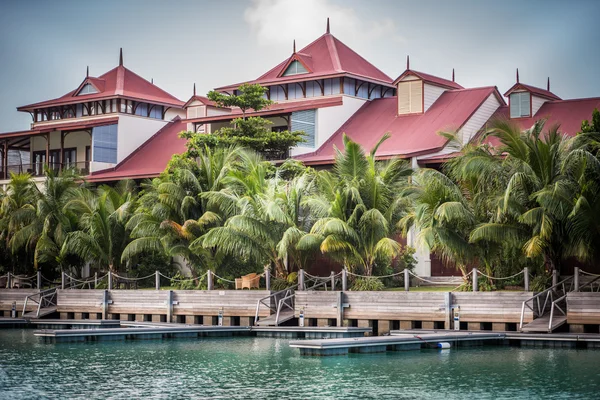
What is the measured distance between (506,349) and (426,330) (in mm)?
3077

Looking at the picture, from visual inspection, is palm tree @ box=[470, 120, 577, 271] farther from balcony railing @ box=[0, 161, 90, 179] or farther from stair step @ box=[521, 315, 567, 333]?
balcony railing @ box=[0, 161, 90, 179]

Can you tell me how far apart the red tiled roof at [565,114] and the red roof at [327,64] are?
9.04m

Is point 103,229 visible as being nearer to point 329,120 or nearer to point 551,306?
point 329,120

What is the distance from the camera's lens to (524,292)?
2672 centimetres

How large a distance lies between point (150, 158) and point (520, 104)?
1850cm

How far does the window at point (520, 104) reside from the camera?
39.4 meters

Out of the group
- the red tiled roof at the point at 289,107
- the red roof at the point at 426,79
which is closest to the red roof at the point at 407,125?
the red roof at the point at 426,79

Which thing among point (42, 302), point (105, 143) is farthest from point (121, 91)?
point (42, 302)

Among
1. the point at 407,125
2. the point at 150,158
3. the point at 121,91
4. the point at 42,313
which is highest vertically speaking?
the point at 121,91

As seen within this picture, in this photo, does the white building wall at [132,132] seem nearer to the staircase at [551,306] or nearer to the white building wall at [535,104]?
the white building wall at [535,104]

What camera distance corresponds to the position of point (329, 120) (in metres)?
42.8

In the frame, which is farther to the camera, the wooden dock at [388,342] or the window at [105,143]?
the window at [105,143]

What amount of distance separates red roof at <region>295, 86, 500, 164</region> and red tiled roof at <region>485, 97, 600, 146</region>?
1.75 m

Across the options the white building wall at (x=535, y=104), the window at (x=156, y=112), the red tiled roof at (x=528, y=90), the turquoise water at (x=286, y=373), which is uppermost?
the window at (x=156, y=112)
